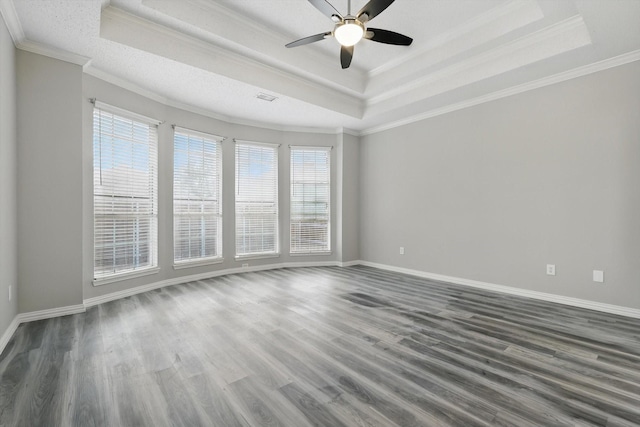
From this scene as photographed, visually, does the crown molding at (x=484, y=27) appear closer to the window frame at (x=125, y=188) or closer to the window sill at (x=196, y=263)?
the window frame at (x=125, y=188)

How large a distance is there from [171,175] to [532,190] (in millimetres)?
5351

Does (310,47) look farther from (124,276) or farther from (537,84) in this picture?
(124,276)

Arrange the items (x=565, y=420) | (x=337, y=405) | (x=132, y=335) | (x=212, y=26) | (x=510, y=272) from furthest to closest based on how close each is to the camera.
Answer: (x=510, y=272), (x=212, y=26), (x=132, y=335), (x=337, y=405), (x=565, y=420)

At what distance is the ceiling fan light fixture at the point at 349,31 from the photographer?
8.65ft

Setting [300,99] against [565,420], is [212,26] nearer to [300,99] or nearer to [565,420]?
[300,99]

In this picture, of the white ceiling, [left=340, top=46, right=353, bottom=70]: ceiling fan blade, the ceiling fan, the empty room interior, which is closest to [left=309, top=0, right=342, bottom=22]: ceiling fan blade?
the ceiling fan

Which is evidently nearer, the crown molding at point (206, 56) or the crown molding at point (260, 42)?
the crown molding at point (206, 56)

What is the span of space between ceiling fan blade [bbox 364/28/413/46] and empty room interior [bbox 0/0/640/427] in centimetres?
3

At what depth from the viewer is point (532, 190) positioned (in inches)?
161

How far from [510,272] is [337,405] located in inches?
143

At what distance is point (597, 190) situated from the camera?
11.8ft

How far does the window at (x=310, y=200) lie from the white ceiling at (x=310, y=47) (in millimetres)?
1521

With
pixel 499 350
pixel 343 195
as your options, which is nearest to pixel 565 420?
pixel 499 350

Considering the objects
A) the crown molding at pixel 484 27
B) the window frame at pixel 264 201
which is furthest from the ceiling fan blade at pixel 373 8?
the window frame at pixel 264 201
